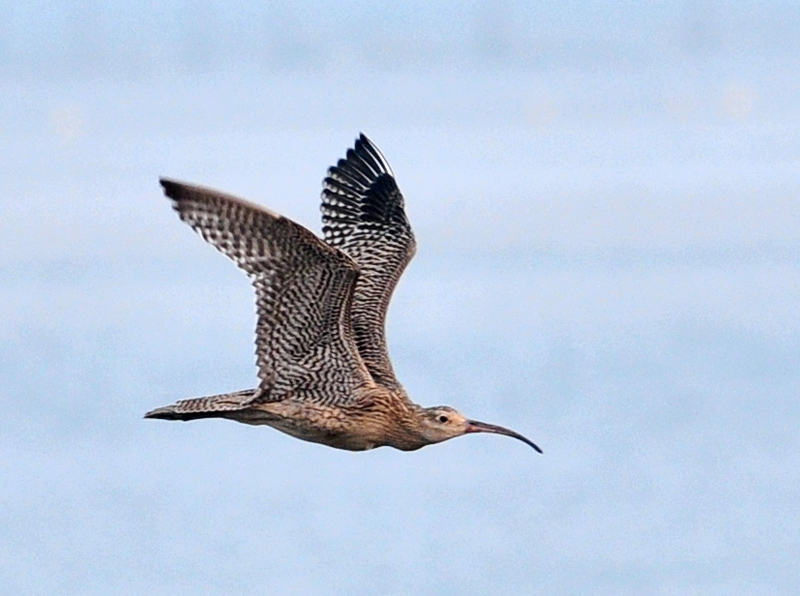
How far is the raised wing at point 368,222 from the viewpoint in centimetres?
1286

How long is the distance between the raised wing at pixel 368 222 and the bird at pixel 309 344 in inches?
1.4

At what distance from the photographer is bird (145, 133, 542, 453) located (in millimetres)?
10383

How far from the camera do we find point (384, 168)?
1401cm

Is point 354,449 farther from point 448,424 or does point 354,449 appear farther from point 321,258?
point 321,258

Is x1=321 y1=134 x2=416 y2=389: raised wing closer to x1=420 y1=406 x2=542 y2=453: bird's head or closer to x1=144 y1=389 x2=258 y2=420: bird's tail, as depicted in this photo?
x1=420 y1=406 x2=542 y2=453: bird's head

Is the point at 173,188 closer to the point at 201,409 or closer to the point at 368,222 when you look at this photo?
the point at 201,409

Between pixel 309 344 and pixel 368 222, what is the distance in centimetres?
271

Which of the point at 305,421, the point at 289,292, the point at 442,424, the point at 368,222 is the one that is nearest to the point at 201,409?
the point at 305,421

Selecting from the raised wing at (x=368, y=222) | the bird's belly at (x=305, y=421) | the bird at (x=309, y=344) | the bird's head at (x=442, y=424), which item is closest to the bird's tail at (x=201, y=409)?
the bird at (x=309, y=344)

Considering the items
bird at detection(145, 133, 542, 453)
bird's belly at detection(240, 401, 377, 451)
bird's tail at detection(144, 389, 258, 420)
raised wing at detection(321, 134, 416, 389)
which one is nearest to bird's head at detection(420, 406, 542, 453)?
bird at detection(145, 133, 542, 453)

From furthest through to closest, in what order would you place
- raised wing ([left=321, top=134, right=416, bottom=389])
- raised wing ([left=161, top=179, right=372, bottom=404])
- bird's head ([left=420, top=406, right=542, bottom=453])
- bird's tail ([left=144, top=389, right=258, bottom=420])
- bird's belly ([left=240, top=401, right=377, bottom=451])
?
raised wing ([left=321, top=134, right=416, bottom=389]), bird's head ([left=420, top=406, right=542, bottom=453]), bird's belly ([left=240, top=401, right=377, bottom=451]), bird's tail ([left=144, top=389, right=258, bottom=420]), raised wing ([left=161, top=179, right=372, bottom=404])

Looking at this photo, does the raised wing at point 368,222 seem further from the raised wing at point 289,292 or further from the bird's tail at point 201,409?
the bird's tail at point 201,409

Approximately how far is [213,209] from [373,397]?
181 cm

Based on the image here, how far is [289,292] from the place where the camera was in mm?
10742
